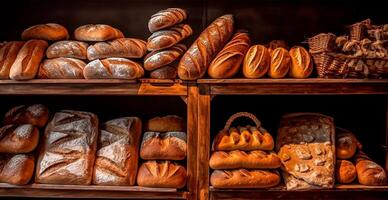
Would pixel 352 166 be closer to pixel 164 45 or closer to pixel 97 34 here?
pixel 164 45

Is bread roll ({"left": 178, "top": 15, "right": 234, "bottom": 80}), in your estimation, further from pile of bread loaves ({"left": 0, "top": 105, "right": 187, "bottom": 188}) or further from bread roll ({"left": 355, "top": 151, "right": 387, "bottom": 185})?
bread roll ({"left": 355, "top": 151, "right": 387, "bottom": 185})

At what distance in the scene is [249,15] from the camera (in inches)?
92.5

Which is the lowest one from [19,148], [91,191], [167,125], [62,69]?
[91,191]

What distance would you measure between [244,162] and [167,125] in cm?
50

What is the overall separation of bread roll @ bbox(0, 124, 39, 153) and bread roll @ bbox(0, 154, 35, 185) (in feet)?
0.14

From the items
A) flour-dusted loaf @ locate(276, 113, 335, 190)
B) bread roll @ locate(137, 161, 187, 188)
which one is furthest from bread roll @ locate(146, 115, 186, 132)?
flour-dusted loaf @ locate(276, 113, 335, 190)

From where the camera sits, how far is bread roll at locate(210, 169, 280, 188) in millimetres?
1938

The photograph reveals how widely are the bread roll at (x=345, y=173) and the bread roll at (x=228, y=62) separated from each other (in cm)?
76

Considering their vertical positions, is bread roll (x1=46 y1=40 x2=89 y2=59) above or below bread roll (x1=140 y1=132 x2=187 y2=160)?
above

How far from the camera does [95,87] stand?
1.97 meters

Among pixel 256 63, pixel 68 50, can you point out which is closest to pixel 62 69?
pixel 68 50

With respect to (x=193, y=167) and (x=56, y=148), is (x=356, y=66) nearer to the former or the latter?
(x=193, y=167)

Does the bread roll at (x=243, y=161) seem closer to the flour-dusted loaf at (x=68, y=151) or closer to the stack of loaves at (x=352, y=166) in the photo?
the stack of loaves at (x=352, y=166)

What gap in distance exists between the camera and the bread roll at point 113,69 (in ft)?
6.24
